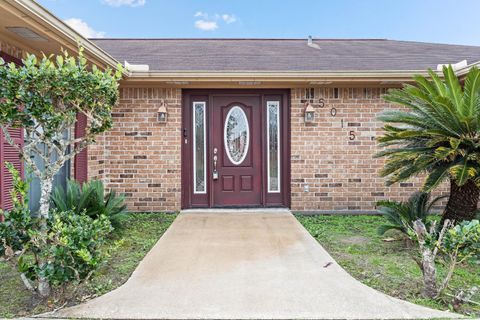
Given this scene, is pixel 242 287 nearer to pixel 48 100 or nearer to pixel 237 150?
pixel 48 100

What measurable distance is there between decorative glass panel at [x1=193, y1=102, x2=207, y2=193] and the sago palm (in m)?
3.60

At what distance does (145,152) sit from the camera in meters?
6.75

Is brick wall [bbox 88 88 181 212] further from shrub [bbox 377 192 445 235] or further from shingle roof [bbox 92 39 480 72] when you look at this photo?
shrub [bbox 377 192 445 235]

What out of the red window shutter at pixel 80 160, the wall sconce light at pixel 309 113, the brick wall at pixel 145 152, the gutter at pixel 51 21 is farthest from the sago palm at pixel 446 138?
the red window shutter at pixel 80 160

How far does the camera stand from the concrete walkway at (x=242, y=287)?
8.63 ft

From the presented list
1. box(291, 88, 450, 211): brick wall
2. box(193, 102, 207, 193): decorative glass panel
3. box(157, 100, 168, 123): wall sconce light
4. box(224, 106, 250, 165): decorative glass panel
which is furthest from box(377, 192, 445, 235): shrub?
box(157, 100, 168, 123): wall sconce light

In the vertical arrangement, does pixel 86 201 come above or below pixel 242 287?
above

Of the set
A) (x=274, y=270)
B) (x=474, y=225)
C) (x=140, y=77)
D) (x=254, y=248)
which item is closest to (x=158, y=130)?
(x=140, y=77)

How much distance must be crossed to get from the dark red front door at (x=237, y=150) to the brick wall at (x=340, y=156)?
0.74 meters

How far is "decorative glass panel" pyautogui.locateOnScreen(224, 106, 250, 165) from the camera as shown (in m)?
6.96

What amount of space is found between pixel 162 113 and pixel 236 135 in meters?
1.51

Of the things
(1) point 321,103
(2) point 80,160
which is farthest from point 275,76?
(2) point 80,160

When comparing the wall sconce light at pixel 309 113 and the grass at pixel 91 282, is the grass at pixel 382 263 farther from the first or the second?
the grass at pixel 91 282

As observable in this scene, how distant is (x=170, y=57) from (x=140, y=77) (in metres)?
1.72
